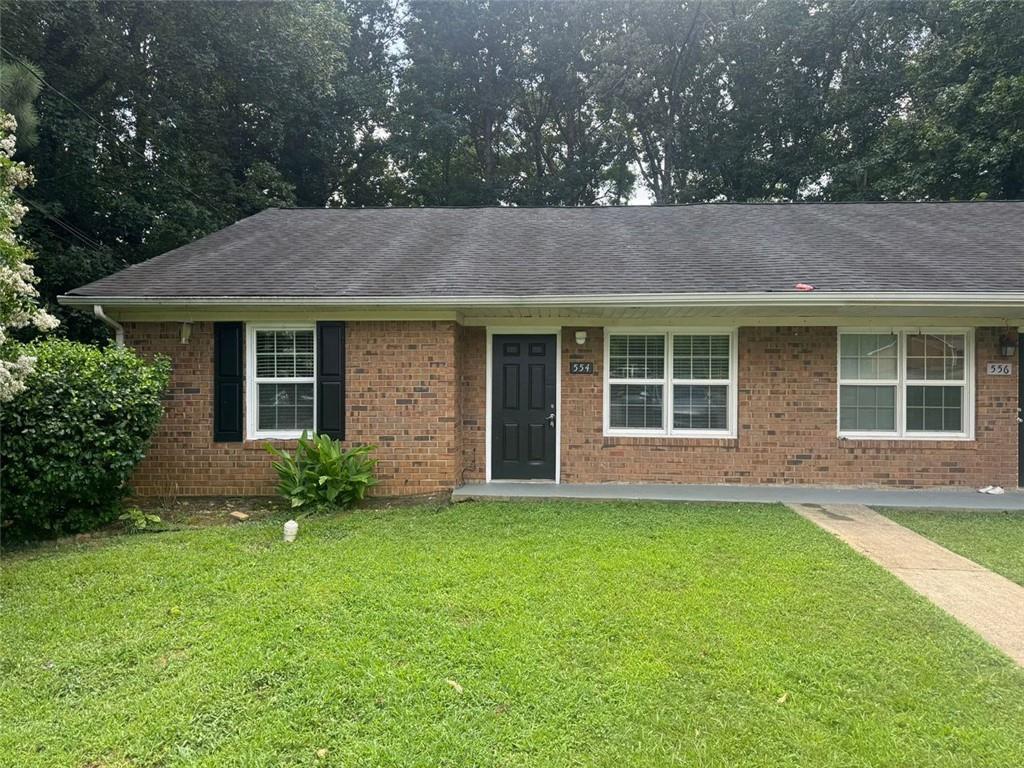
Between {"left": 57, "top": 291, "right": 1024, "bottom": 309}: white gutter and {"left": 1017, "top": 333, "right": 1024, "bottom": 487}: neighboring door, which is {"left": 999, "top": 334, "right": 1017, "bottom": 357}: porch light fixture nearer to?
{"left": 1017, "top": 333, "right": 1024, "bottom": 487}: neighboring door

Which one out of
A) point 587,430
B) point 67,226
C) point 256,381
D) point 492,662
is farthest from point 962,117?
point 67,226

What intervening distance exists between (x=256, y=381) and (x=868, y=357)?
785 cm

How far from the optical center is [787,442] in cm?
718

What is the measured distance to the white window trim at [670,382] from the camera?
7230mm

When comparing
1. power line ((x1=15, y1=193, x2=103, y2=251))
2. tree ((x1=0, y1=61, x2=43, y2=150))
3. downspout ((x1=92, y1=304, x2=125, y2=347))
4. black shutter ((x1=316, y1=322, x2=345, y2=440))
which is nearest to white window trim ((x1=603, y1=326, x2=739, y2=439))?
black shutter ((x1=316, y1=322, x2=345, y2=440))

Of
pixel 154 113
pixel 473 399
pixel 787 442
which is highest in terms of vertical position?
pixel 154 113

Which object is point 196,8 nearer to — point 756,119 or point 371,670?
point 371,670

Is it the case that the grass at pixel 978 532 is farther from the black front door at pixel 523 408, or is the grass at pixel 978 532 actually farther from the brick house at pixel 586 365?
the black front door at pixel 523 408

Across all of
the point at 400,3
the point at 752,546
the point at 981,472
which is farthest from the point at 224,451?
the point at 400,3

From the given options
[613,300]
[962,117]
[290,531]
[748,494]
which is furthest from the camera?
[962,117]

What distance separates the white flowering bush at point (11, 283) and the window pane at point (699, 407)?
263 inches

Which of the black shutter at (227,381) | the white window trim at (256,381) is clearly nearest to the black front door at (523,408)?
the white window trim at (256,381)

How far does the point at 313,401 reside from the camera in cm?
707

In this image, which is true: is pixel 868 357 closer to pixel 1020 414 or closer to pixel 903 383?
pixel 903 383
